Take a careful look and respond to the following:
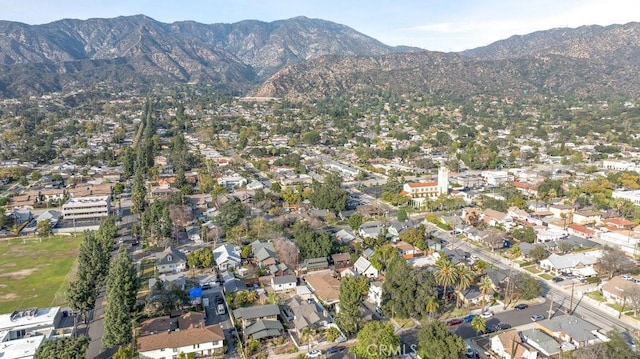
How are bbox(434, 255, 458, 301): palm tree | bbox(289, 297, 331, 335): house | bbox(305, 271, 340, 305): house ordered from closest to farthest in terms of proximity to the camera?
1. bbox(289, 297, 331, 335): house
2. bbox(434, 255, 458, 301): palm tree
3. bbox(305, 271, 340, 305): house

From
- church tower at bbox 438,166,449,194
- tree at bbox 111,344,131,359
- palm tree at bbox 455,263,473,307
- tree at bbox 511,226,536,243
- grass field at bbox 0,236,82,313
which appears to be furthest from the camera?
church tower at bbox 438,166,449,194

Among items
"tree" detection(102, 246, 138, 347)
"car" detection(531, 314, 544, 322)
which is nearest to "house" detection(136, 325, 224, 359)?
"tree" detection(102, 246, 138, 347)

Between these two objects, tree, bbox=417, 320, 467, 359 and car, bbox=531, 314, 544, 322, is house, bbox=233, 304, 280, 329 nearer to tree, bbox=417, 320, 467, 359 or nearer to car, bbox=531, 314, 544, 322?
tree, bbox=417, 320, 467, 359

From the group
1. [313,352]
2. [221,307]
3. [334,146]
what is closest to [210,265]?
[221,307]

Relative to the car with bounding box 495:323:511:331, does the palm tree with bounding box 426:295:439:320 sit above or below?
above

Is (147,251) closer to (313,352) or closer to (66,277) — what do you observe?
(66,277)

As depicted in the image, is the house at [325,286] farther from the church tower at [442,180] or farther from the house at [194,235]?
the church tower at [442,180]

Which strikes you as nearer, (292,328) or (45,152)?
(292,328)
